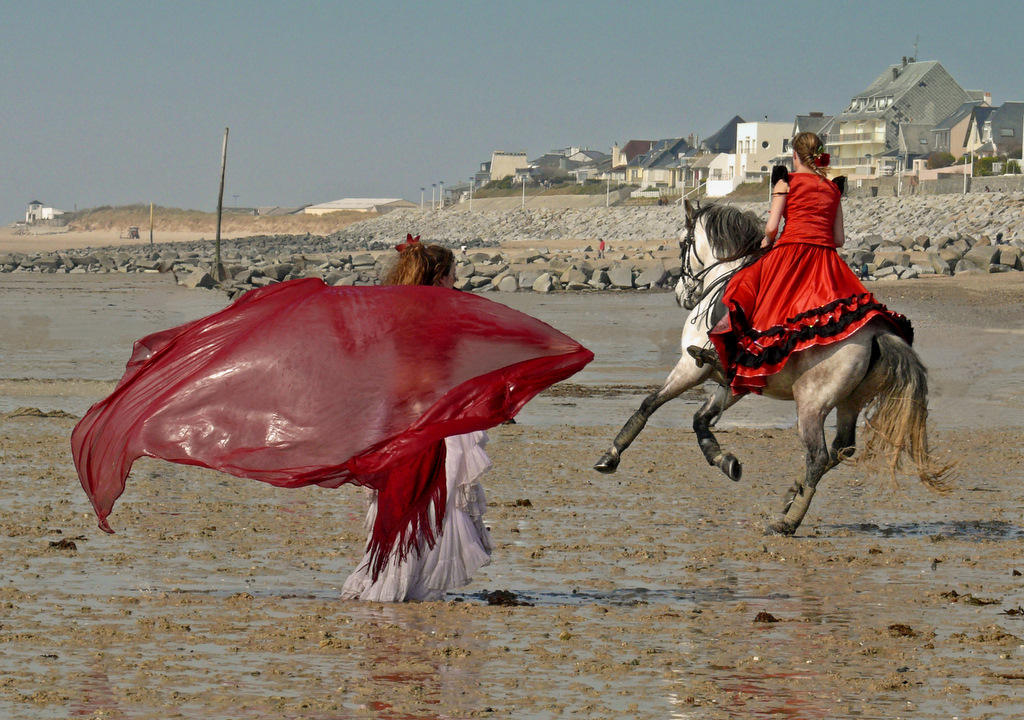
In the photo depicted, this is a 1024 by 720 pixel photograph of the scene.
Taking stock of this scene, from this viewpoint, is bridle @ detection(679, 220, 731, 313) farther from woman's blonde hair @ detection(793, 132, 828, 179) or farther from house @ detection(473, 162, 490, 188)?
house @ detection(473, 162, 490, 188)

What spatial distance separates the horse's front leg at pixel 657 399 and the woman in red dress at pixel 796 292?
48 cm

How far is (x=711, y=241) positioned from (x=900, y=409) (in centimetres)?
181

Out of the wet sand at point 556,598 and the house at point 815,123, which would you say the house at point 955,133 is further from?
the wet sand at point 556,598

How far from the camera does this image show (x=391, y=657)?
4859mm

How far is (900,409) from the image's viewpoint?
24.0ft

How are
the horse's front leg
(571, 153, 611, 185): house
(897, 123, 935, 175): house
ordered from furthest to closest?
(571, 153, 611, 185): house
(897, 123, 935, 175): house
the horse's front leg

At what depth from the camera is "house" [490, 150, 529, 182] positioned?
177 m

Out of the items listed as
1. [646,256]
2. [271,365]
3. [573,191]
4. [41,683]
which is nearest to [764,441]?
[271,365]

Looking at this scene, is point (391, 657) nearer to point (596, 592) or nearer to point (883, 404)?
point (596, 592)

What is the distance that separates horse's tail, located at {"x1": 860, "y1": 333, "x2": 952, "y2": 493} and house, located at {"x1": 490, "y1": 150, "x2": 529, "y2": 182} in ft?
556

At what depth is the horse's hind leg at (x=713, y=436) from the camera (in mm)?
7910

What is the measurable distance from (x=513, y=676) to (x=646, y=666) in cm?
49

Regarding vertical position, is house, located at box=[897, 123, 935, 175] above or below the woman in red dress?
above

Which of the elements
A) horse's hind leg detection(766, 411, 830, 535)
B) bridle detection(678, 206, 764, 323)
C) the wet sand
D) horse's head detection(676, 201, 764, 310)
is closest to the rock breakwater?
the wet sand
